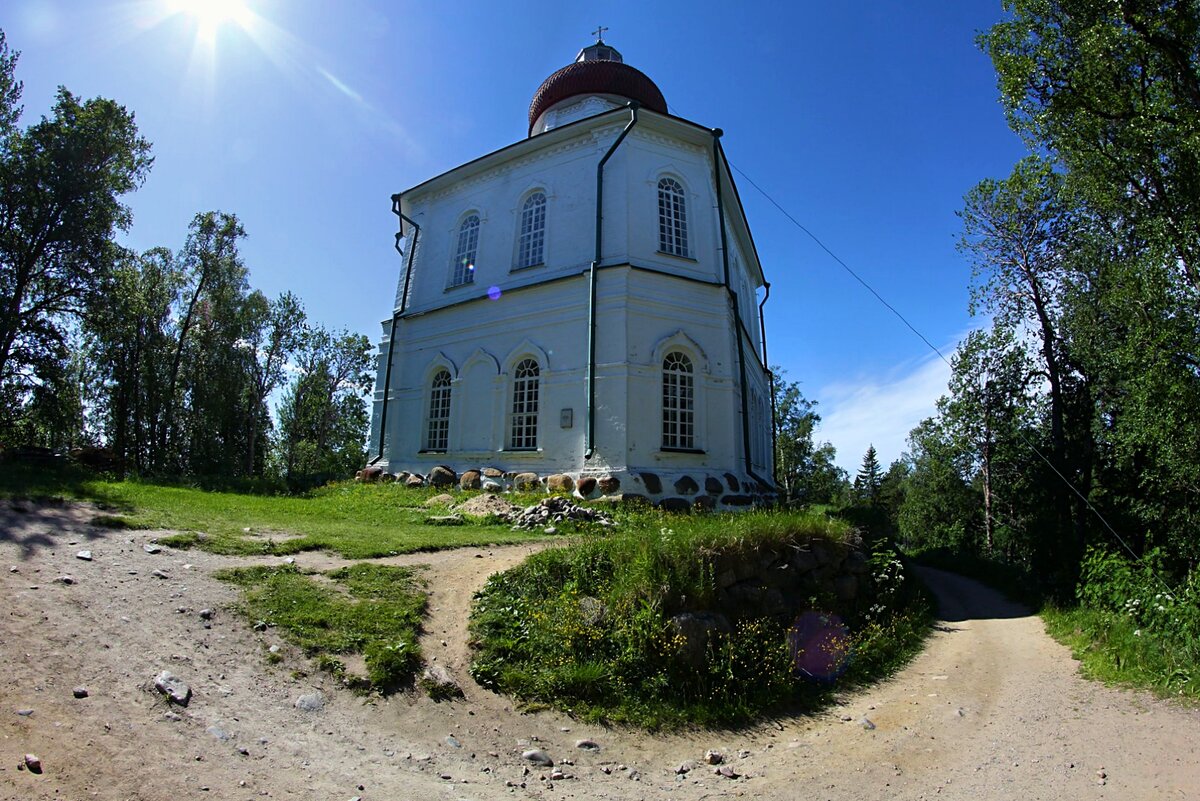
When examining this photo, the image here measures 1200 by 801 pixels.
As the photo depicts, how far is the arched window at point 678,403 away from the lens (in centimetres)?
1501

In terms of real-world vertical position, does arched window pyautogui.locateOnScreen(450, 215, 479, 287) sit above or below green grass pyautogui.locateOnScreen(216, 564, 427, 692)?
above

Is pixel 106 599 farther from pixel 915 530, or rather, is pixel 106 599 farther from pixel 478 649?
pixel 915 530

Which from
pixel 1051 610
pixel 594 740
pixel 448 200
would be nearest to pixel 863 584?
pixel 1051 610

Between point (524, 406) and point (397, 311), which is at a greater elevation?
point (397, 311)

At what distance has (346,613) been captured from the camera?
5.89m

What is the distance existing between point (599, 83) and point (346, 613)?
18807 mm

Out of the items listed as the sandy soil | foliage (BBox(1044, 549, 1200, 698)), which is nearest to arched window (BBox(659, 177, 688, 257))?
foliage (BBox(1044, 549, 1200, 698))

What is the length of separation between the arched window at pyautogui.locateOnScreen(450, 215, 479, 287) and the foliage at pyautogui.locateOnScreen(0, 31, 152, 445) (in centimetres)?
1110

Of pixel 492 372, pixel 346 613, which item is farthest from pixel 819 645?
pixel 492 372

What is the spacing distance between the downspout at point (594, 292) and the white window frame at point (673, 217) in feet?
5.58

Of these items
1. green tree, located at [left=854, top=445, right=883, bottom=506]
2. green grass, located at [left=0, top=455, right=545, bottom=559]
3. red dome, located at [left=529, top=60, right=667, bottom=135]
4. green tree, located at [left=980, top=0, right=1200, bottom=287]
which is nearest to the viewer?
green grass, located at [left=0, top=455, right=545, bottom=559]

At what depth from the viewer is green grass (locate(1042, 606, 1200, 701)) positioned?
19.4ft

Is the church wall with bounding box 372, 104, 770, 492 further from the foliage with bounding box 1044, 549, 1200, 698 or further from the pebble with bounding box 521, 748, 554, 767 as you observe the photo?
the pebble with bounding box 521, 748, 554, 767

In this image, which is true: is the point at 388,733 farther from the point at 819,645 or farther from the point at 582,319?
the point at 582,319
